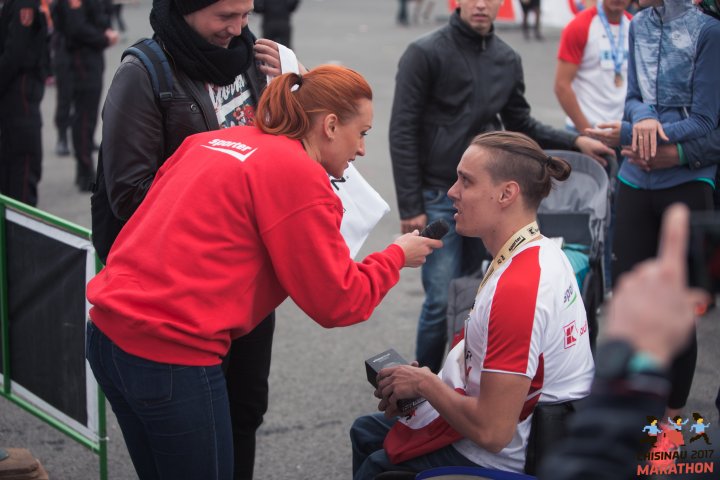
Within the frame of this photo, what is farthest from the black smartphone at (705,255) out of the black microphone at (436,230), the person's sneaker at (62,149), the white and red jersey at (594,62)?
the person's sneaker at (62,149)

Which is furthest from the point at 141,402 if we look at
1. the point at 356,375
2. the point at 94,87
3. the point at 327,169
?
the point at 94,87

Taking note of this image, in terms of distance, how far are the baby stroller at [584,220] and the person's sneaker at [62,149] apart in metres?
6.94

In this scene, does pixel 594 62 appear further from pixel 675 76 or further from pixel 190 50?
pixel 190 50

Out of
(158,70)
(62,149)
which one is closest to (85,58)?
(62,149)

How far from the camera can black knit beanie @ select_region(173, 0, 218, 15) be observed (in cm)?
296

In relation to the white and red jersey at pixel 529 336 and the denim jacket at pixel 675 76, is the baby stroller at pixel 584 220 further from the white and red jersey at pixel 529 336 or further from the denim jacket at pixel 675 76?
the white and red jersey at pixel 529 336

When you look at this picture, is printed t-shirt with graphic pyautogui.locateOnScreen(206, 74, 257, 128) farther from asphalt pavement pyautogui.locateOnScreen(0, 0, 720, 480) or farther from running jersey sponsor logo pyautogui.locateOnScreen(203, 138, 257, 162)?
asphalt pavement pyautogui.locateOnScreen(0, 0, 720, 480)

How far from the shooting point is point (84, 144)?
8.82 metres

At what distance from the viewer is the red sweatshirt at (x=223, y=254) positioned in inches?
98.7

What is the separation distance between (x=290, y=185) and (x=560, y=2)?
47.3 feet

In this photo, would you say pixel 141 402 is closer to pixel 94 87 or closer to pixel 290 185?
pixel 290 185

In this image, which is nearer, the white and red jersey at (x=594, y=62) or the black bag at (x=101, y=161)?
the black bag at (x=101, y=161)

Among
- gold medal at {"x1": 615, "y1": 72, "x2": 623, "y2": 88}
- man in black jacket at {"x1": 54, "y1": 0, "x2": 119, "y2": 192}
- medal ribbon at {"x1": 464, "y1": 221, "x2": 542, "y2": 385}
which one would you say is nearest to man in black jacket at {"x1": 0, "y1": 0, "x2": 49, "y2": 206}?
man in black jacket at {"x1": 54, "y1": 0, "x2": 119, "y2": 192}

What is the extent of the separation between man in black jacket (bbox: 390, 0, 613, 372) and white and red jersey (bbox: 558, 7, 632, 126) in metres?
1.29
